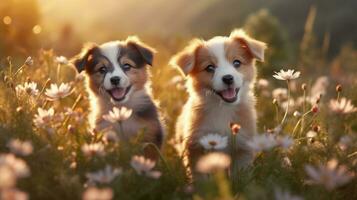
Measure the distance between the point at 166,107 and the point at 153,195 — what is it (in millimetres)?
3093

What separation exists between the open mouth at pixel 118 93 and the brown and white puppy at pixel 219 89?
496mm

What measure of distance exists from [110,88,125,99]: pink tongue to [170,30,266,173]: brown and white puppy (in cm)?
51

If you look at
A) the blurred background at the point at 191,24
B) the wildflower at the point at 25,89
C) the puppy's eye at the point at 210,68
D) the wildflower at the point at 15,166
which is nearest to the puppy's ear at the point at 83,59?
the wildflower at the point at 25,89

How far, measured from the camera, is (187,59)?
464 cm

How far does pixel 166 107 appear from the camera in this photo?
618cm

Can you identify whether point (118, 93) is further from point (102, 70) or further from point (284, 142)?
point (284, 142)

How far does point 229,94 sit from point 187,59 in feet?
1.60

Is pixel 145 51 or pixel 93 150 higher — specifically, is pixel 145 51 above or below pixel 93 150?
above

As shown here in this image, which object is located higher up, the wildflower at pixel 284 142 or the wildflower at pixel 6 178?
the wildflower at pixel 6 178

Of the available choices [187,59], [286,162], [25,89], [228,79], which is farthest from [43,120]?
[187,59]

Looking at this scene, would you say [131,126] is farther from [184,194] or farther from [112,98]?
[184,194]

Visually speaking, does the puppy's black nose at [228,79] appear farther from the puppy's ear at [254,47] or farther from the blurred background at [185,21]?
the blurred background at [185,21]

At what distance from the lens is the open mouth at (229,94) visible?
441 cm

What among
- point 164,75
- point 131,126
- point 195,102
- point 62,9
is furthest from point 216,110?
point 62,9
